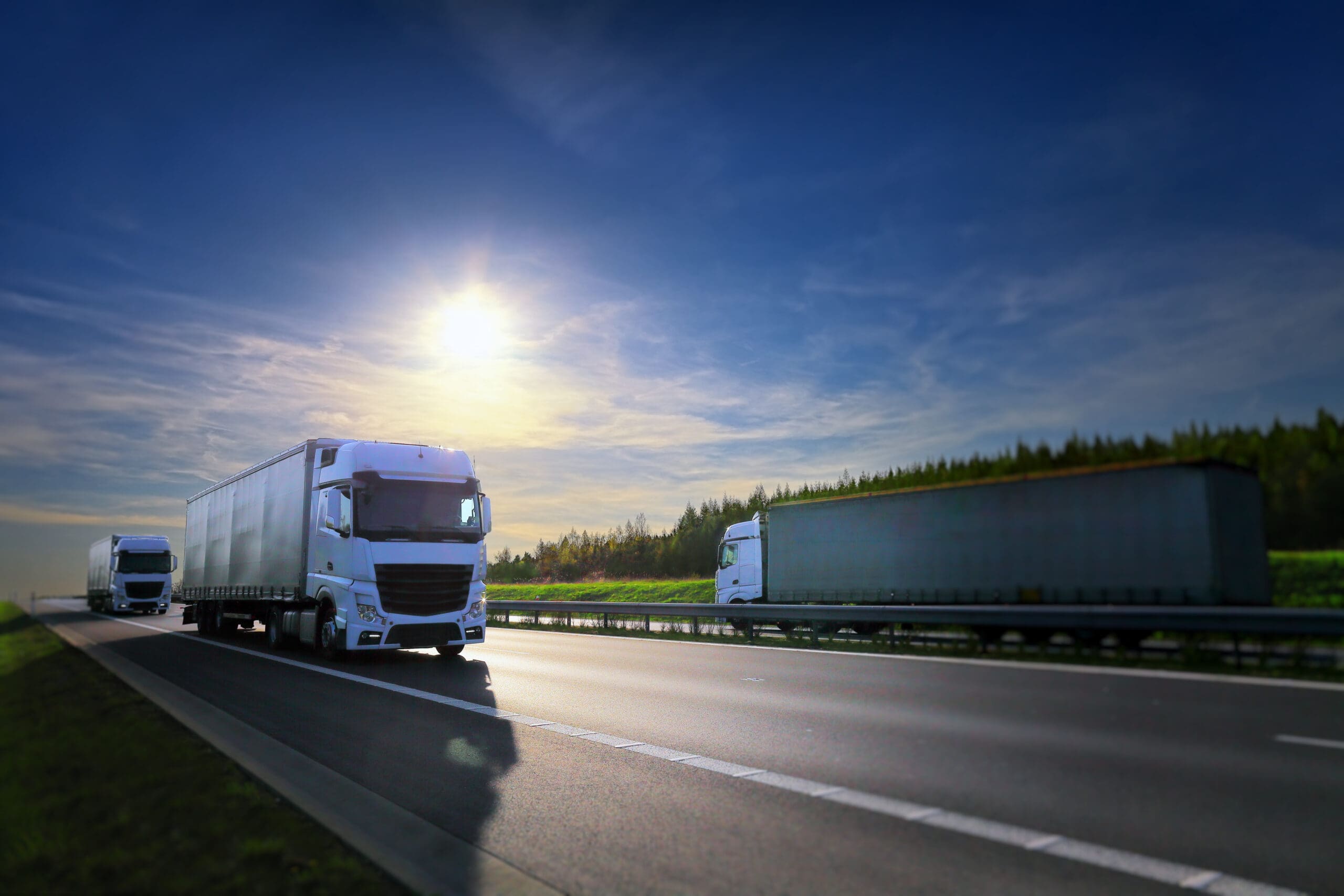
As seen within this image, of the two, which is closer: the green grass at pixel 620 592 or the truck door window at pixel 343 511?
the truck door window at pixel 343 511

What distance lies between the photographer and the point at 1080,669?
11.7 meters

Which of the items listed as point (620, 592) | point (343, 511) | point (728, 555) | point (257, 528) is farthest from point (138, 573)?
point (343, 511)

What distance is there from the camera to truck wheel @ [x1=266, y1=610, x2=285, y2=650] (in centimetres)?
1853

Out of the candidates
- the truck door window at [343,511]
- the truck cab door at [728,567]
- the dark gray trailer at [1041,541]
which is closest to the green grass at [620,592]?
the truck cab door at [728,567]

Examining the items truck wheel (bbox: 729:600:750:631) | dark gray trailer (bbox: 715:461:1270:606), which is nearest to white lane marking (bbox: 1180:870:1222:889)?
dark gray trailer (bbox: 715:461:1270:606)

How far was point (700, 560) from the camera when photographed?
175ft

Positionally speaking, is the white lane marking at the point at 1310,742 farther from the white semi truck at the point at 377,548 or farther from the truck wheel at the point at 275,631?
the truck wheel at the point at 275,631

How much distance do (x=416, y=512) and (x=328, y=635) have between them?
278 centimetres

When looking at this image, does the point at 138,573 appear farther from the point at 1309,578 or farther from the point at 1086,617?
the point at 1309,578

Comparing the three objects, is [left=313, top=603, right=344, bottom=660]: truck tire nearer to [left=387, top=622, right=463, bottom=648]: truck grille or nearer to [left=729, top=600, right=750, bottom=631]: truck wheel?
[left=387, top=622, right=463, bottom=648]: truck grille

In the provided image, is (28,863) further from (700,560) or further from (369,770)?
(700,560)

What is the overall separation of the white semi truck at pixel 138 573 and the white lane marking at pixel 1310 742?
4625 centimetres

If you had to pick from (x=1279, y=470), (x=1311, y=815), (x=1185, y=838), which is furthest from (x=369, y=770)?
(x=1279, y=470)

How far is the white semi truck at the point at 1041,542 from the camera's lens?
512 inches
